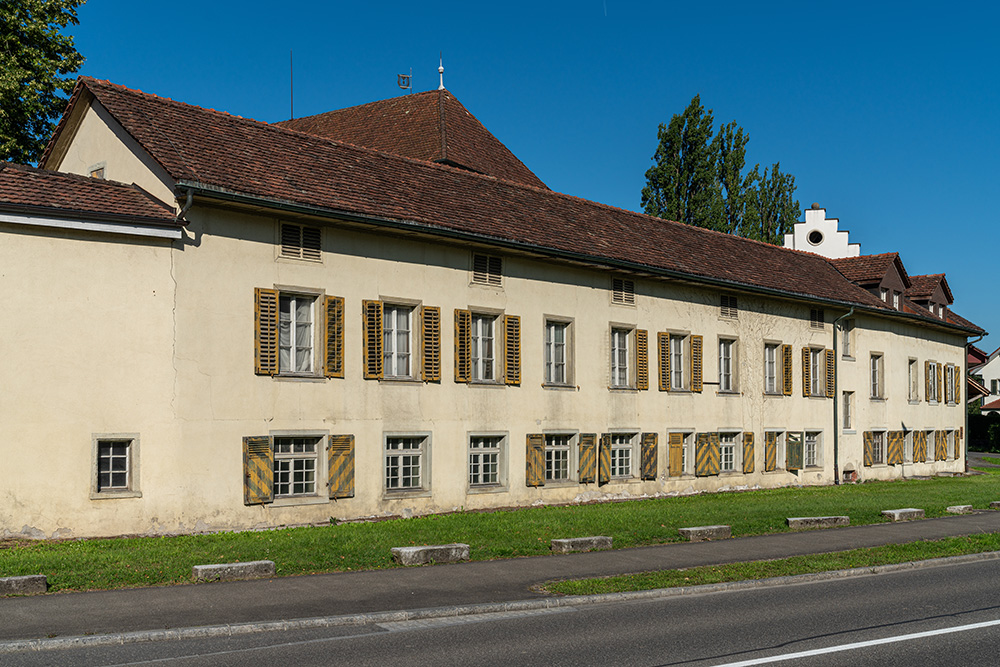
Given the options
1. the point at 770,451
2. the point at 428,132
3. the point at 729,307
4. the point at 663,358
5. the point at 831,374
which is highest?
the point at 428,132

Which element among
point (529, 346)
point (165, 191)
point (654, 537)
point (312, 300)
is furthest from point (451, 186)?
point (654, 537)

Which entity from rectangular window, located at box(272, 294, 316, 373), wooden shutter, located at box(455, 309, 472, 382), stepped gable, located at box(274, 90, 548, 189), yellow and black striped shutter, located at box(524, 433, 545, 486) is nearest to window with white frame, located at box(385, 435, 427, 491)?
wooden shutter, located at box(455, 309, 472, 382)

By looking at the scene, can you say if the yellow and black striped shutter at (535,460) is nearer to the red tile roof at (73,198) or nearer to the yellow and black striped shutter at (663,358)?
the yellow and black striped shutter at (663,358)

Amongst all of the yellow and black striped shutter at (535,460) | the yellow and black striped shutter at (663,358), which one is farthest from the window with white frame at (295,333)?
the yellow and black striped shutter at (663,358)

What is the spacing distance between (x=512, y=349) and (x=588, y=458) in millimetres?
3781

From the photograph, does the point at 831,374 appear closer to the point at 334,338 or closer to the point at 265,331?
the point at 334,338

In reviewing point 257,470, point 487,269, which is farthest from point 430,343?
point 257,470

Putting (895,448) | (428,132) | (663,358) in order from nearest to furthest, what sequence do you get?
(663,358) < (428,132) < (895,448)

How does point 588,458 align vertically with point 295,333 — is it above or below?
below

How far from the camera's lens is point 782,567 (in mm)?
15109

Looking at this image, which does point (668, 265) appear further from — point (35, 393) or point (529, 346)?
point (35, 393)

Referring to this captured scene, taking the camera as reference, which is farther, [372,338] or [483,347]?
[483,347]

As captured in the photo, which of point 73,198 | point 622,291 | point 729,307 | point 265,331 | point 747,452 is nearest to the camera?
point 73,198

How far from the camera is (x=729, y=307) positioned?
31.6 meters
